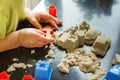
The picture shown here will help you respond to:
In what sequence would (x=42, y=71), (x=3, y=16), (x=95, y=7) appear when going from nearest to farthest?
1. (x=42, y=71)
2. (x=3, y=16)
3. (x=95, y=7)

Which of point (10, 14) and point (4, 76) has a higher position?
point (10, 14)

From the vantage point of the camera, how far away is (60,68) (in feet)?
2.24

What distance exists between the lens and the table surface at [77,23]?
2.24ft

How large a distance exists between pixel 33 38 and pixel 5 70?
0.14m

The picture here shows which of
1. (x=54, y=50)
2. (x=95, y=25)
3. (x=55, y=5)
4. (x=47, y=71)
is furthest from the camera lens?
(x=55, y=5)

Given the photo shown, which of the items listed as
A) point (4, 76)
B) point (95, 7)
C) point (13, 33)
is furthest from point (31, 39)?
point (95, 7)

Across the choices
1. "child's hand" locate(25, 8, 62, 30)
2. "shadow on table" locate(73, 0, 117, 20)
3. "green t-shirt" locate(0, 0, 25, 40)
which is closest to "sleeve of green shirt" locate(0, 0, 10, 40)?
"green t-shirt" locate(0, 0, 25, 40)

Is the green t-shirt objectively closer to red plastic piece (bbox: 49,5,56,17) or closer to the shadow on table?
red plastic piece (bbox: 49,5,56,17)

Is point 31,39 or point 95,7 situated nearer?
point 31,39

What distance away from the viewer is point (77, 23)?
87 centimetres

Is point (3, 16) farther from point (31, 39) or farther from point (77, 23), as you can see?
point (77, 23)

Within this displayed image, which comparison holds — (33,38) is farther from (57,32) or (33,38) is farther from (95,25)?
(95,25)

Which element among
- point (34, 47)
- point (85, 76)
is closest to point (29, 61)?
point (34, 47)

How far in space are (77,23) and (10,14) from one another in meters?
0.24
